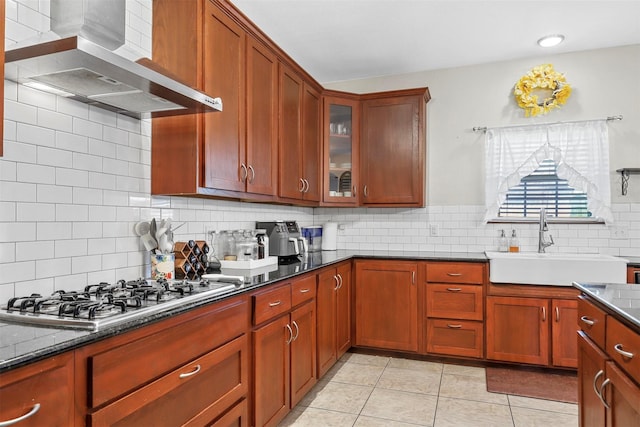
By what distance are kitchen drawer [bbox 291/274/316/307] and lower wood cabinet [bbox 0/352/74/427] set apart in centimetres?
143

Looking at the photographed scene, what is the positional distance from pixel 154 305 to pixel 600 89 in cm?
392

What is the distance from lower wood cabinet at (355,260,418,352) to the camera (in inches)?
137

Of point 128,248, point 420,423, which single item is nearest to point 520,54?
point 420,423

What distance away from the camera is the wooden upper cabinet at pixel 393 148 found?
3814mm

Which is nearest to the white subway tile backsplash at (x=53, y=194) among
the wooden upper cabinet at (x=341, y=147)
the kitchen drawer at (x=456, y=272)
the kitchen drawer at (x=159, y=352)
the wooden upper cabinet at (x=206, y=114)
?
the wooden upper cabinet at (x=206, y=114)

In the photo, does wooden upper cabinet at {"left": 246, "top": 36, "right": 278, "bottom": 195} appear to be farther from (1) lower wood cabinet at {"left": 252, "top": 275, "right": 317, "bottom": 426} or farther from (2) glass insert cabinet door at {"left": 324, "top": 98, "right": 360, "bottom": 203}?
(2) glass insert cabinet door at {"left": 324, "top": 98, "right": 360, "bottom": 203}

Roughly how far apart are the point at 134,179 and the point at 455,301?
8.33 feet

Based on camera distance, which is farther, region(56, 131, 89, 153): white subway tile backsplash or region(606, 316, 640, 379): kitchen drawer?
region(56, 131, 89, 153): white subway tile backsplash

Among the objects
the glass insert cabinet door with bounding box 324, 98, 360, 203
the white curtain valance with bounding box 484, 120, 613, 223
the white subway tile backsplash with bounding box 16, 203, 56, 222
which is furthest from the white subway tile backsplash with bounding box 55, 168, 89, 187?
the white curtain valance with bounding box 484, 120, 613, 223

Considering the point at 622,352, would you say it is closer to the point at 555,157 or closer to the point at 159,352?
the point at 159,352

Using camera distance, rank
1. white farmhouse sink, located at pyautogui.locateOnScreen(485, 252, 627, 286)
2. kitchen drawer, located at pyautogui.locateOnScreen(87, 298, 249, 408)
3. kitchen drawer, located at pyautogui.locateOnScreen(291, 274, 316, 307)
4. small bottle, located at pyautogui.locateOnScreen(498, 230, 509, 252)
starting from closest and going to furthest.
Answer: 1. kitchen drawer, located at pyautogui.locateOnScreen(87, 298, 249, 408)
2. kitchen drawer, located at pyautogui.locateOnScreen(291, 274, 316, 307)
3. white farmhouse sink, located at pyautogui.locateOnScreen(485, 252, 627, 286)
4. small bottle, located at pyautogui.locateOnScreen(498, 230, 509, 252)

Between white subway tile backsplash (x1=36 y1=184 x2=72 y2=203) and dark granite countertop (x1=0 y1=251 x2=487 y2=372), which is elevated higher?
white subway tile backsplash (x1=36 y1=184 x2=72 y2=203)

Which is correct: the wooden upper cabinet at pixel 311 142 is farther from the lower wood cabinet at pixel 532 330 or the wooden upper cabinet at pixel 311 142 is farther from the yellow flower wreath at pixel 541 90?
the yellow flower wreath at pixel 541 90

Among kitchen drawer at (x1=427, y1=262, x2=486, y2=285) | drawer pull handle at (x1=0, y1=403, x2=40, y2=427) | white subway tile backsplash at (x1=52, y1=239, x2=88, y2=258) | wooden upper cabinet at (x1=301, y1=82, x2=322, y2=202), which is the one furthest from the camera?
wooden upper cabinet at (x1=301, y1=82, x2=322, y2=202)
